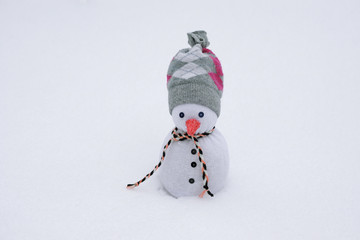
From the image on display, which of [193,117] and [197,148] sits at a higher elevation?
[193,117]

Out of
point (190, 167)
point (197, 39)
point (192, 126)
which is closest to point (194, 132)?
point (192, 126)

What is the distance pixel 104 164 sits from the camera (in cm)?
135

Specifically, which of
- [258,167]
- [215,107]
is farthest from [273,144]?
[215,107]

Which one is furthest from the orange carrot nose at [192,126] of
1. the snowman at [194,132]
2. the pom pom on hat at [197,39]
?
the pom pom on hat at [197,39]

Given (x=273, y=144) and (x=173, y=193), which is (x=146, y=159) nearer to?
(x=173, y=193)

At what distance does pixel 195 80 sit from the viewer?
3.56 feet

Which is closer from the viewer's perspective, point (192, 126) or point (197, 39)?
point (192, 126)

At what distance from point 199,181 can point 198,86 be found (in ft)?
1.33

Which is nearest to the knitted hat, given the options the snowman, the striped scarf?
the snowman

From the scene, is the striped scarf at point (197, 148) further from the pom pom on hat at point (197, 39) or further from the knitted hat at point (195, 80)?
the pom pom on hat at point (197, 39)

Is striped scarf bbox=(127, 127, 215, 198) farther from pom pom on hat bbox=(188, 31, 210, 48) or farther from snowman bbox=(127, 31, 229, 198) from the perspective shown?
pom pom on hat bbox=(188, 31, 210, 48)

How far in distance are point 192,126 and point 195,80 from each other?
19cm

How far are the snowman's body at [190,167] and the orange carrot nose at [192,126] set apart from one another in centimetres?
5

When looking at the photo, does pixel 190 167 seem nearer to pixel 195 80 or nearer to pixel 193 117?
pixel 193 117
